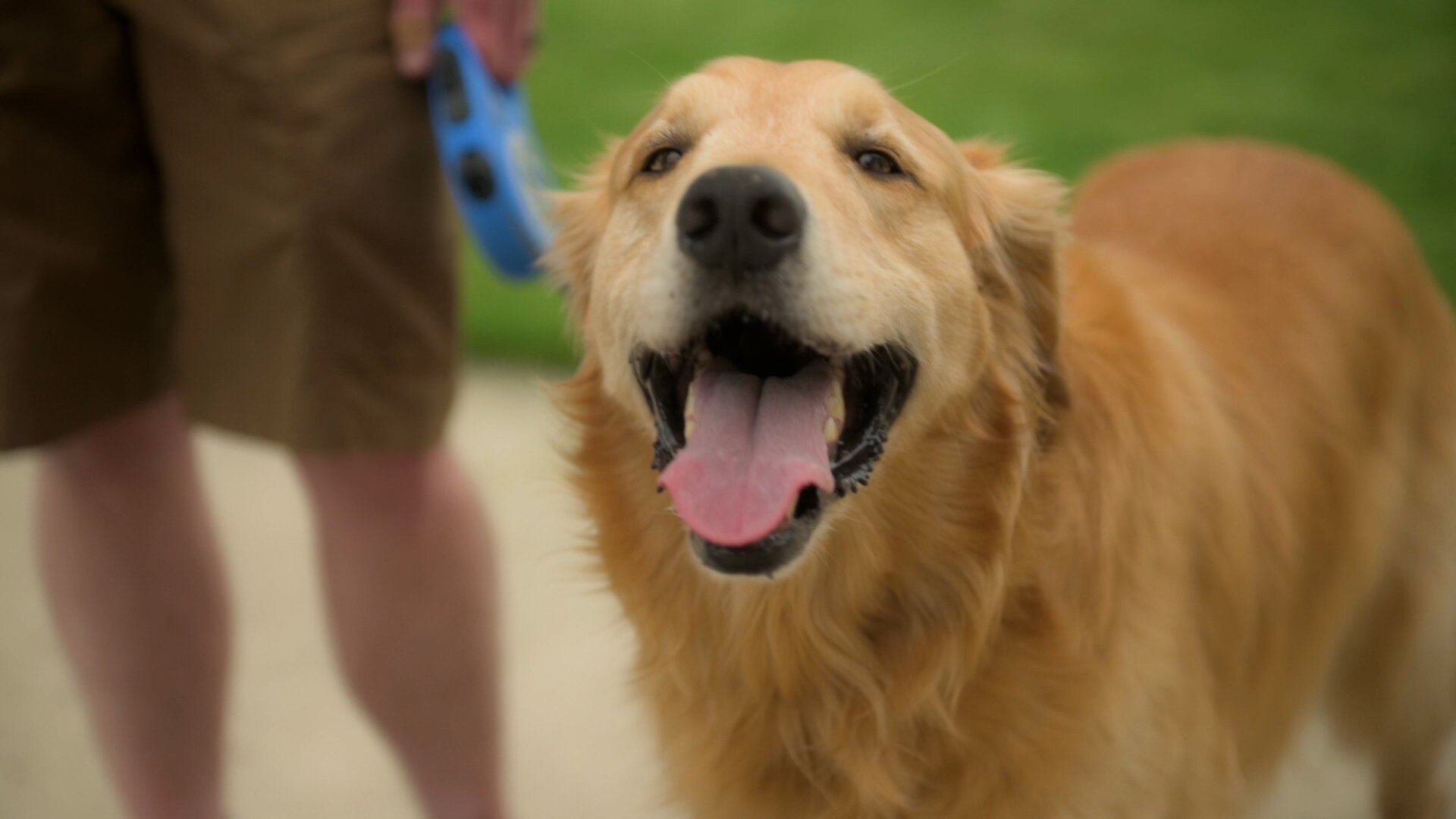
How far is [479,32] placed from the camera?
6.63 feet

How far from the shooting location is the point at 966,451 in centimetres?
175

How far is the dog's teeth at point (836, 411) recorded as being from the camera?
163 centimetres

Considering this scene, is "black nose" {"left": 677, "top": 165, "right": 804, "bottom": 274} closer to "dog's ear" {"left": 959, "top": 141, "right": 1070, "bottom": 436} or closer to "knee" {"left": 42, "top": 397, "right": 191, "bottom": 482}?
"dog's ear" {"left": 959, "top": 141, "right": 1070, "bottom": 436}

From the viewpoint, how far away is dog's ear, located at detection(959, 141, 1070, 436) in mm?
1768

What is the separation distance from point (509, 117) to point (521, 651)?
4.96 ft

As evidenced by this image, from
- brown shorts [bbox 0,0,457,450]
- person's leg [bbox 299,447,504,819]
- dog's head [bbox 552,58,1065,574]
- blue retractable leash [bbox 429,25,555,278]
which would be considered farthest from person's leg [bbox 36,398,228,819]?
dog's head [bbox 552,58,1065,574]

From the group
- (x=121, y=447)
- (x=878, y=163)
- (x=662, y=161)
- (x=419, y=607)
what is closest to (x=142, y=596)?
(x=121, y=447)

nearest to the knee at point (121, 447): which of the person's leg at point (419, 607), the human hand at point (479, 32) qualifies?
the person's leg at point (419, 607)

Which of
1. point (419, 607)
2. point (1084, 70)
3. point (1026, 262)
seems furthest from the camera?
point (1084, 70)

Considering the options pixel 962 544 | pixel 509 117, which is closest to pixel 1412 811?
pixel 962 544

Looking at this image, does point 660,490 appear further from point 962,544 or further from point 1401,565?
point 1401,565

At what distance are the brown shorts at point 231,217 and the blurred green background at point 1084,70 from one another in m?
2.41

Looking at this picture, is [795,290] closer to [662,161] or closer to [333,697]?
[662,161]

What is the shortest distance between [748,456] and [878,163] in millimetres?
405
